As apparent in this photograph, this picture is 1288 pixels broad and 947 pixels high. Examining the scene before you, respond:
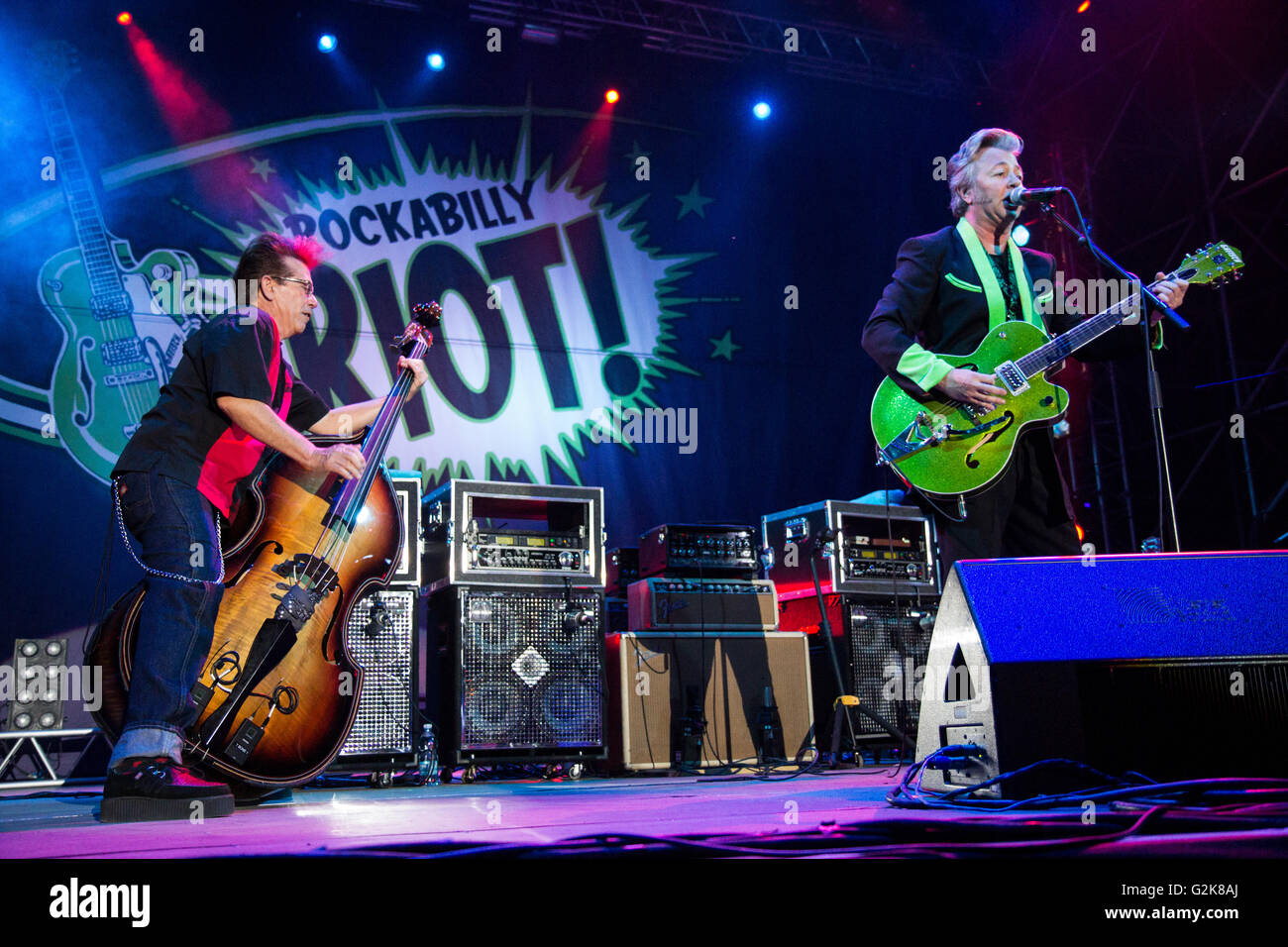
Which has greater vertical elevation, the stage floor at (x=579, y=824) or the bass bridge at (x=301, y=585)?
the bass bridge at (x=301, y=585)

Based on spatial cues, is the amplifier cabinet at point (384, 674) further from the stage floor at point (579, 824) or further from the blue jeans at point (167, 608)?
the blue jeans at point (167, 608)

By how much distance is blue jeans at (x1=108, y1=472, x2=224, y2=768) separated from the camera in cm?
256

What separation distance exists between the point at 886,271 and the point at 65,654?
6.01 m

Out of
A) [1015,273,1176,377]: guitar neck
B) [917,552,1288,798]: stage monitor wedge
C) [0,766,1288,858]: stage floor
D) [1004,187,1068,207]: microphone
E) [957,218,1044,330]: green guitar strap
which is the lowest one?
[0,766,1288,858]: stage floor

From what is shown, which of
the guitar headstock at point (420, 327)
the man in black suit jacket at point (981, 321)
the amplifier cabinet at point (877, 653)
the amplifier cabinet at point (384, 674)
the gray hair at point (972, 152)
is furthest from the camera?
the amplifier cabinet at point (877, 653)

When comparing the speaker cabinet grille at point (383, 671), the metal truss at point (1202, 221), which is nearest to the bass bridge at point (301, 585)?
the speaker cabinet grille at point (383, 671)

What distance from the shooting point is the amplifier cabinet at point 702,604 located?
4.74 meters

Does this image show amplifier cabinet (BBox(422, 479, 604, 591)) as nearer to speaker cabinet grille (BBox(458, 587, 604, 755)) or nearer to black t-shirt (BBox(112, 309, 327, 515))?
speaker cabinet grille (BBox(458, 587, 604, 755))

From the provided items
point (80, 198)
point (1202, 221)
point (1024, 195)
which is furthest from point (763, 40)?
point (1024, 195)

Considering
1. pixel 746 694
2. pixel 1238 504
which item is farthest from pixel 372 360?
pixel 1238 504

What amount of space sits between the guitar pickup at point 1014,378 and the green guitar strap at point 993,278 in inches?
5.5

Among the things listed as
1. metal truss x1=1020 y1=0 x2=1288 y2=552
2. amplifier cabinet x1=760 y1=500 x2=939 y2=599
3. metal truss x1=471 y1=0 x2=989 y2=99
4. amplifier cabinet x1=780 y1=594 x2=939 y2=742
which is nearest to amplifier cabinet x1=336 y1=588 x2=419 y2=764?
amplifier cabinet x1=760 y1=500 x2=939 y2=599

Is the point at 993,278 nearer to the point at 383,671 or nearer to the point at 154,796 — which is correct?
the point at 154,796

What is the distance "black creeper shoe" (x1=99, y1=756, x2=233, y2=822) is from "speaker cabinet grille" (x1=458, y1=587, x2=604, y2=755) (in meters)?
1.83
